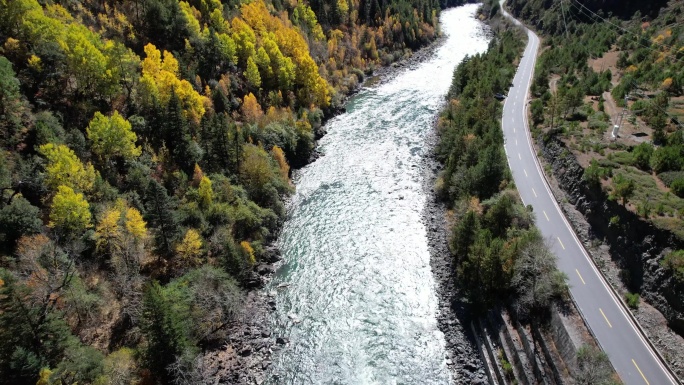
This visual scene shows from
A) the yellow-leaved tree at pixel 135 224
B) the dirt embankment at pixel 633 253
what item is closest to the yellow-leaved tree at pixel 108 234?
the yellow-leaved tree at pixel 135 224

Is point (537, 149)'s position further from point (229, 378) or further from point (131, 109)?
point (131, 109)

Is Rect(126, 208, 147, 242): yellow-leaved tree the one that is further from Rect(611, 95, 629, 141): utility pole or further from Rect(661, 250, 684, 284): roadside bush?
Rect(611, 95, 629, 141): utility pole

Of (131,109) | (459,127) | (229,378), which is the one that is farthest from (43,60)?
(459,127)

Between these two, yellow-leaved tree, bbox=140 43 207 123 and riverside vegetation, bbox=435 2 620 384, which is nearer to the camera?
riverside vegetation, bbox=435 2 620 384

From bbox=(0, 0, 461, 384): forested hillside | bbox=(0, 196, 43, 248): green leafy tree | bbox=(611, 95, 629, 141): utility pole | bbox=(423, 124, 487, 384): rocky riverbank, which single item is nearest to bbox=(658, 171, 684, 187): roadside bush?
bbox=(611, 95, 629, 141): utility pole

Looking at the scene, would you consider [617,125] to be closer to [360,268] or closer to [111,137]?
[360,268]

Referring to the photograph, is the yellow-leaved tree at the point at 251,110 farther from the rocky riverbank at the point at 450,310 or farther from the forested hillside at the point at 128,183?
the rocky riverbank at the point at 450,310

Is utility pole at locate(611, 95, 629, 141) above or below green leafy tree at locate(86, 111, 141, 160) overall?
below

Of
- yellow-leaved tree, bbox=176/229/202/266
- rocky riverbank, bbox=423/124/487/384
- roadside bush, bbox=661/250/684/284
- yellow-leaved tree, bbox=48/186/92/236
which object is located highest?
yellow-leaved tree, bbox=48/186/92/236
